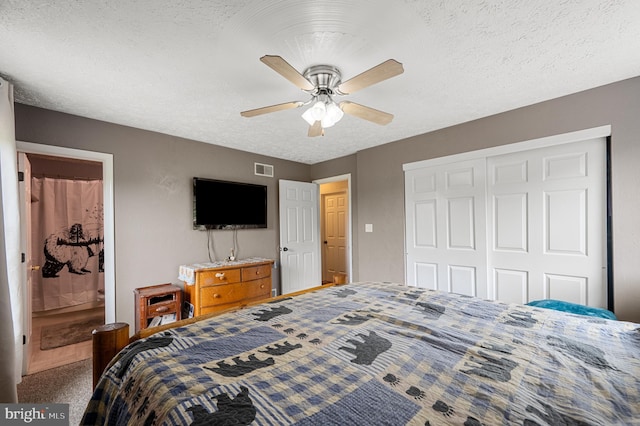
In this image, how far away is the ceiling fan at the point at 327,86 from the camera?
4.89 feet

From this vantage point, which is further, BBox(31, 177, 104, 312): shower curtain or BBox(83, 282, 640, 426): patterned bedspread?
BBox(31, 177, 104, 312): shower curtain

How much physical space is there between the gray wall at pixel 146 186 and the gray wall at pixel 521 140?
2.04 m

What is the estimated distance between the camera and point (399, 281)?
3.60 meters

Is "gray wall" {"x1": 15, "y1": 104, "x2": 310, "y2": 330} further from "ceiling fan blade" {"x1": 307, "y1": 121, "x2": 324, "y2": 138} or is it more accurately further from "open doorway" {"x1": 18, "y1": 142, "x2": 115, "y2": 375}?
"ceiling fan blade" {"x1": 307, "y1": 121, "x2": 324, "y2": 138}

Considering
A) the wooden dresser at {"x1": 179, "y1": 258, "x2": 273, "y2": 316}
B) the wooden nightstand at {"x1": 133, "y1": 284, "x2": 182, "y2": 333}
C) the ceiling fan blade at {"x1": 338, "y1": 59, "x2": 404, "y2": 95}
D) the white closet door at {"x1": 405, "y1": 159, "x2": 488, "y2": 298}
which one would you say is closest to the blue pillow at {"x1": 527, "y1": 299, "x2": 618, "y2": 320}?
the white closet door at {"x1": 405, "y1": 159, "x2": 488, "y2": 298}

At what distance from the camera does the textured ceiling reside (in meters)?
1.38

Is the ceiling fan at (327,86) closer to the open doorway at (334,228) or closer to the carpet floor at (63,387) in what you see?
the carpet floor at (63,387)

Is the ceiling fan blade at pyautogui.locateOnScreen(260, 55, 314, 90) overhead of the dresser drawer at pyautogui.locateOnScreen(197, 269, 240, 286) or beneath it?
overhead

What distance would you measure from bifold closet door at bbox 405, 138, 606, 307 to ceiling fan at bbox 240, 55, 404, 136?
1.60 meters

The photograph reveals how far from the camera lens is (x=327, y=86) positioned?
191 cm

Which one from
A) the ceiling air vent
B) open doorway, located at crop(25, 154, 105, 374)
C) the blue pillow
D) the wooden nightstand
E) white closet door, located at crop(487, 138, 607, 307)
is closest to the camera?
the blue pillow

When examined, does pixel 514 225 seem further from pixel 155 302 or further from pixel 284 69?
pixel 155 302

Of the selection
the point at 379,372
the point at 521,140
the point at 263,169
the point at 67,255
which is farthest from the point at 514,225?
the point at 67,255

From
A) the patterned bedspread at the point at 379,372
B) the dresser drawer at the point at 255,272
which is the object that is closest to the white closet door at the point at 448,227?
the patterned bedspread at the point at 379,372
